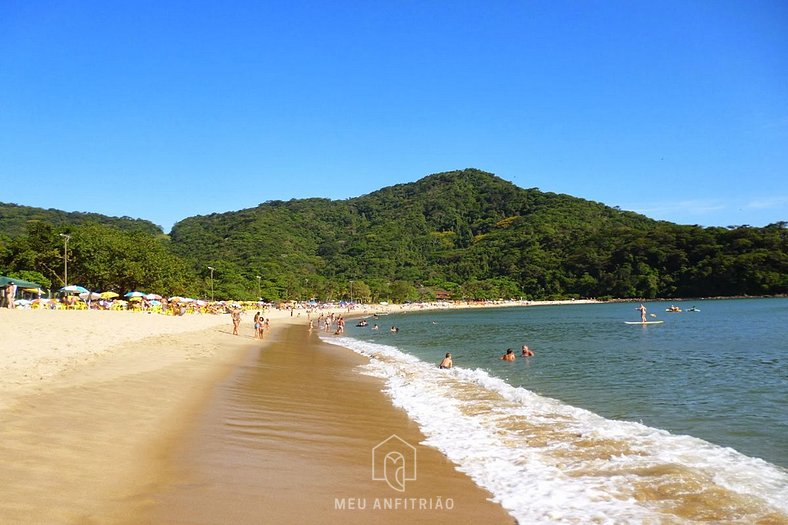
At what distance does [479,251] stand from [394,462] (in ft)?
527

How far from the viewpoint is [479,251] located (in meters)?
165

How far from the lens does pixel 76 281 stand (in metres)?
51.1

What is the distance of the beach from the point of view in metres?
4.41

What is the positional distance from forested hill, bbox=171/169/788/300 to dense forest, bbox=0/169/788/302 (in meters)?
0.35

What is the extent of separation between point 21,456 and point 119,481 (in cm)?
106

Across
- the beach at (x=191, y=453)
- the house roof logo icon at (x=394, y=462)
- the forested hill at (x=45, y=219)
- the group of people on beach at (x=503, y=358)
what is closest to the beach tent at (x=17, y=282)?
the beach at (x=191, y=453)

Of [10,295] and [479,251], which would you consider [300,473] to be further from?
[479,251]

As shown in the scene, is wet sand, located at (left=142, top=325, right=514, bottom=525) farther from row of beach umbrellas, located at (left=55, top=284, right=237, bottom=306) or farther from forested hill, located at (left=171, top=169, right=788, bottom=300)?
forested hill, located at (left=171, top=169, right=788, bottom=300)

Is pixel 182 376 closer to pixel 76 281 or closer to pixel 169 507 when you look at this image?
pixel 169 507

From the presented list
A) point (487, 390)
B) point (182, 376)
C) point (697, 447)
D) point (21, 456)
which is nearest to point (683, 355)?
point (487, 390)

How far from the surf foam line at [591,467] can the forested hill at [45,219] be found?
4535 inches

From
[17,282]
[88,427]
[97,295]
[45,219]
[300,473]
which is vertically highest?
[45,219]

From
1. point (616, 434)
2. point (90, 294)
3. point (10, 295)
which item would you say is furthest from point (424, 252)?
point (616, 434)

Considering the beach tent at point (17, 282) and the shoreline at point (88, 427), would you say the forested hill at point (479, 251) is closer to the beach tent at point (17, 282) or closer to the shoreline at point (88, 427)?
the beach tent at point (17, 282)
